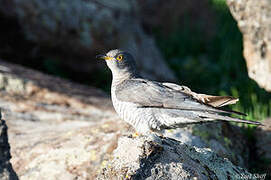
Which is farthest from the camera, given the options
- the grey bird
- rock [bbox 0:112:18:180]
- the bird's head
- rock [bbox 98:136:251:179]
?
the bird's head

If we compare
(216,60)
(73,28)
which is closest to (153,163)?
(73,28)

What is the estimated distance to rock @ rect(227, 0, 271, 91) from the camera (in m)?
4.88

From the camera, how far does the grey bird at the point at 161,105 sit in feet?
12.4

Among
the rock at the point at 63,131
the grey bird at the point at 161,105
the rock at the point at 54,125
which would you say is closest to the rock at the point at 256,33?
the rock at the point at 63,131

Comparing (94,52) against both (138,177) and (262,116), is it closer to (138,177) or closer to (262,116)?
(262,116)

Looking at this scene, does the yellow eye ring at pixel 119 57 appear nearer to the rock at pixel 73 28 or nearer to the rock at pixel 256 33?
the rock at pixel 256 33

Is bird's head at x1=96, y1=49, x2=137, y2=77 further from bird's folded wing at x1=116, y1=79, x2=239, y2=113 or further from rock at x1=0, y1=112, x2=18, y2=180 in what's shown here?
rock at x1=0, y1=112, x2=18, y2=180

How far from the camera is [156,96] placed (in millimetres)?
4168

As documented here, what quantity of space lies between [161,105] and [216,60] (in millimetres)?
6861

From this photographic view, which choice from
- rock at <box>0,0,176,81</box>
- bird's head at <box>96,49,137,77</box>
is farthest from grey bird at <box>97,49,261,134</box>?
rock at <box>0,0,176,81</box>

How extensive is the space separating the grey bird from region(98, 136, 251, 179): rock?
1.52ft

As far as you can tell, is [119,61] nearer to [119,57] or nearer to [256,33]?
[119,57]

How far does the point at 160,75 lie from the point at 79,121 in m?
3.67

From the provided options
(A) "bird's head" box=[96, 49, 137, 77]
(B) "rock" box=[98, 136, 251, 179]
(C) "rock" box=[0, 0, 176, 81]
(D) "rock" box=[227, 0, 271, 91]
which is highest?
(C) "rock" box=[0, 0, 176, 81]
